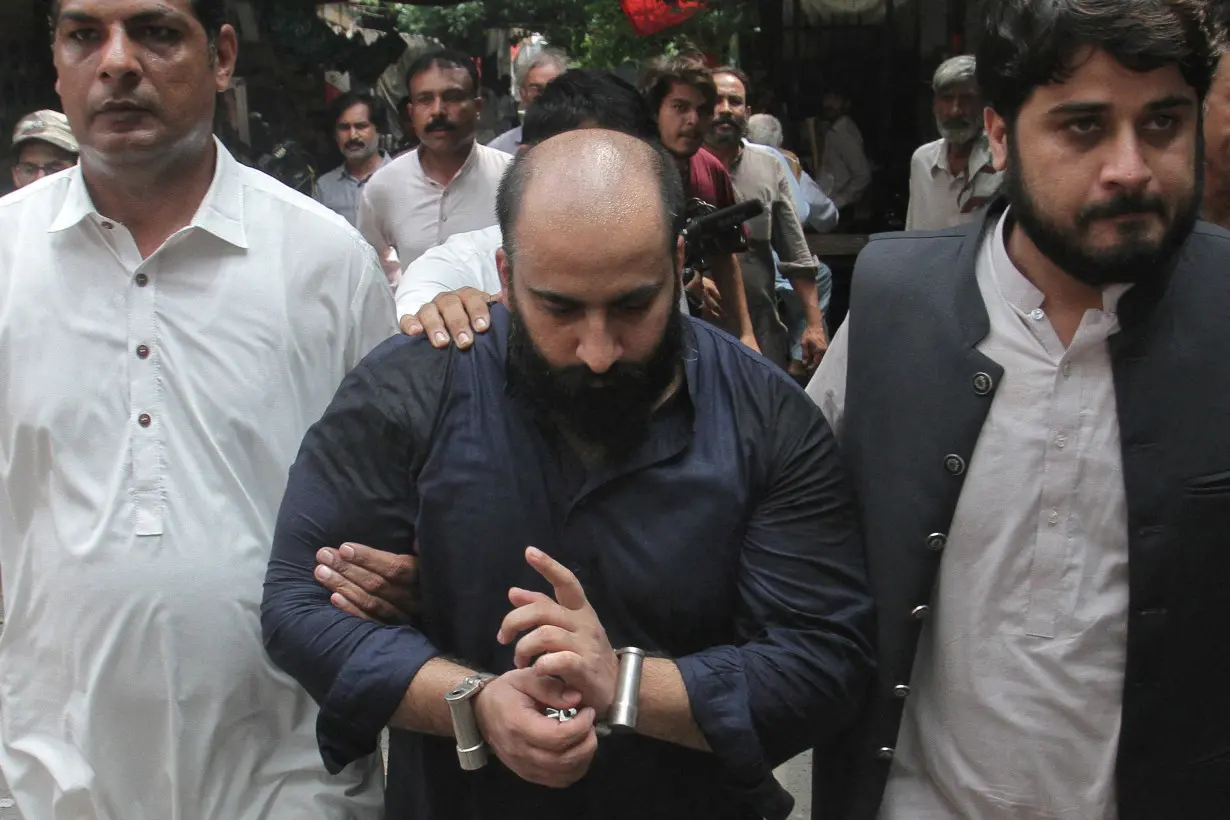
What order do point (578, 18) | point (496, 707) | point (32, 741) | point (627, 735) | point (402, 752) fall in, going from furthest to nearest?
point (578, 18)
point (32, 741)
point (402, 752)
point (627, 735)
point (496, 707)

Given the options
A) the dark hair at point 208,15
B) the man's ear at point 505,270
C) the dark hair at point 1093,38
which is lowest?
the man's ear at point 505,270

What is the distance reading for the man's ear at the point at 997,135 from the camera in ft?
7.12

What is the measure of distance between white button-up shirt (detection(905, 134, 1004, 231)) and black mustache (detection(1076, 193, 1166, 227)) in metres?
4.47

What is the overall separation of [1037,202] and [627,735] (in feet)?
3.23

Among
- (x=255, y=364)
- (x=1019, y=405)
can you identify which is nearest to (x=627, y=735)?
(x=1019, y=405)

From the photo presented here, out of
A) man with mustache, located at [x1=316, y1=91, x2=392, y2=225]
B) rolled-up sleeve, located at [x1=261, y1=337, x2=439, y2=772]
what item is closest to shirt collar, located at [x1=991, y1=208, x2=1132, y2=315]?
rolled-up sleeve, located at [x1=261, y1=337, x2=439, y2=772]

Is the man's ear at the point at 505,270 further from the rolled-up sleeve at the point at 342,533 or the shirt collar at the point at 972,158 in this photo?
the shirt collar at the point at 972,158

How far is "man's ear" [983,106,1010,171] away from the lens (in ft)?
7.12

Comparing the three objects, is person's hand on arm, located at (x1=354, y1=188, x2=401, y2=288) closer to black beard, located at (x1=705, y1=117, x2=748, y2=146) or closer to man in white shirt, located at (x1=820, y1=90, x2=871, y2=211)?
black beard, located at (x1=705, y1=117, x2=748, y2=146)

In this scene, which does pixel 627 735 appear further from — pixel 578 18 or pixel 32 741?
pixel 578 18

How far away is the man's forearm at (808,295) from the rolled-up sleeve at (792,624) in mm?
4489

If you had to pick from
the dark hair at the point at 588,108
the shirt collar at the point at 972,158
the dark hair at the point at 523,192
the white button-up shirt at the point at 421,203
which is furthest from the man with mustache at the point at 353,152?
the dark hair at the point at 523,192

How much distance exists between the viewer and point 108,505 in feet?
7.57

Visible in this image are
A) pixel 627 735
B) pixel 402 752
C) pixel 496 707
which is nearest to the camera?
pixel 496 707
